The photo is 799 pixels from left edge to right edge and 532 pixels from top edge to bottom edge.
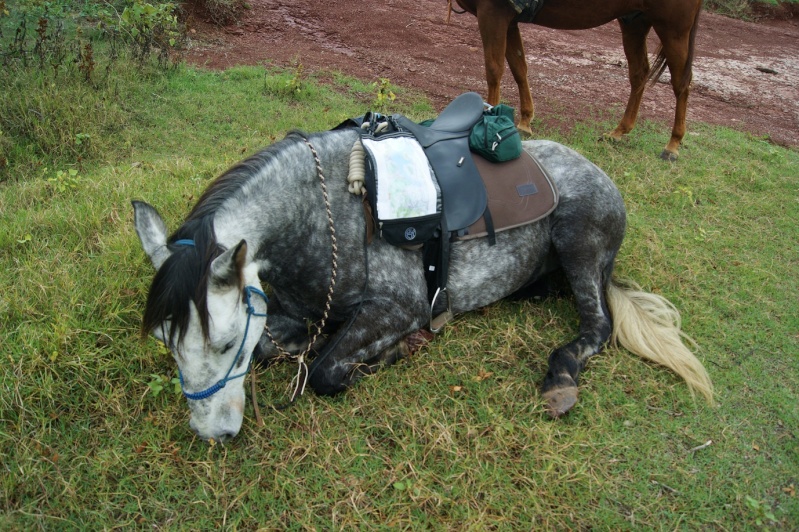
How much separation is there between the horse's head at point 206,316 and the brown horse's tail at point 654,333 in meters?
2.18

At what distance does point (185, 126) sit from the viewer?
5352mm

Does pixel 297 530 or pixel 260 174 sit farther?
pixel 260 174

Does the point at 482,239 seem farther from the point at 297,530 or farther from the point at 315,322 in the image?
the point at 297,530

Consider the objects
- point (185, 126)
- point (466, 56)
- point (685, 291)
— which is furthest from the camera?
point (466, 56)

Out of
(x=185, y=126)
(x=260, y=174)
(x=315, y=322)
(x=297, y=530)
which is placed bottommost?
(x=297, y=530)

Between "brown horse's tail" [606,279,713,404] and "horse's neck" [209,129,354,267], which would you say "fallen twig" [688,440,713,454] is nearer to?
"brown horse's tail" [606,279,713,404]

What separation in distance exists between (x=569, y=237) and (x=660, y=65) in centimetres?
359

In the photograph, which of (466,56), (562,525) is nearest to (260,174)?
(562,525)

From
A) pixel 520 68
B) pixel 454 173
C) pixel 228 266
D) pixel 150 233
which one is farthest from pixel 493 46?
pixel 228 266

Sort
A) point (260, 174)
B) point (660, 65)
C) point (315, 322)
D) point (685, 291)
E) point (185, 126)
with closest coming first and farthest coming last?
point (260, 174) < point (315, 322) < point (685, 291) < point (185, 126) < point (660, 65)

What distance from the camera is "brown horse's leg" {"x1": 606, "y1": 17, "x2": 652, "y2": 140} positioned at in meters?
5.79

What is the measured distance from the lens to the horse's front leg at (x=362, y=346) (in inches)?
109

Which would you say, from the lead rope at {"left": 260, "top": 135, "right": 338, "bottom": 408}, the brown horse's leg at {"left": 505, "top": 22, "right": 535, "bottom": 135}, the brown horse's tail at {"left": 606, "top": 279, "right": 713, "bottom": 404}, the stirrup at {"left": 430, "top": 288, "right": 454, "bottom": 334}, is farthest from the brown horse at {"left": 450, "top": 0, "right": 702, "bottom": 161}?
the lead rope at {"left": 260, "top": 135, "right": 338, "bottom": 408}

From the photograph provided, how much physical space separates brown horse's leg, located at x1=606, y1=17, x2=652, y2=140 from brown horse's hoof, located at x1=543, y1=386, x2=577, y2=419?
4.16 metres
